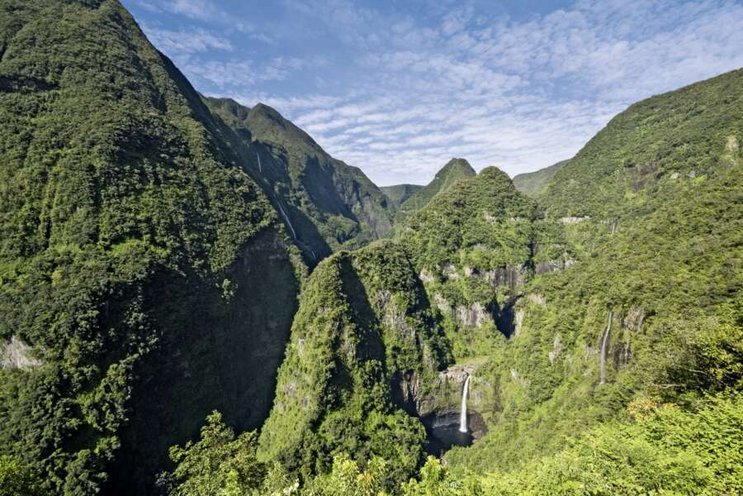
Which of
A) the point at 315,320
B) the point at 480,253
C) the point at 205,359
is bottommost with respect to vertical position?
the point at 205,359

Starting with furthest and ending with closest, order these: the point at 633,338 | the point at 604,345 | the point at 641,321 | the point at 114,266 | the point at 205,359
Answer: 1. the point at 205,359
2. the point at 114,266
3. the point at 604,345
4. the point at 633,338
5. the point at 641,321

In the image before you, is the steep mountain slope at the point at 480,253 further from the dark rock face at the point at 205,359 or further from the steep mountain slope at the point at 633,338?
the dark rock face at the point at 205,359

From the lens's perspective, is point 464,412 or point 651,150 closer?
point 464,412

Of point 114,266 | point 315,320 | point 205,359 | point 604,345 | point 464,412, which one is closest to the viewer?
point 604,345

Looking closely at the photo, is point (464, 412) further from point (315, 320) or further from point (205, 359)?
point (205, 359)

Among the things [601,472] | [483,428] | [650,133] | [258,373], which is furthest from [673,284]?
[650,133]

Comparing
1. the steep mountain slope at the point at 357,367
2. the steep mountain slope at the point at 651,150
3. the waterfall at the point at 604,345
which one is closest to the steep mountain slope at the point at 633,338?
the waterfall at the point at 604,345

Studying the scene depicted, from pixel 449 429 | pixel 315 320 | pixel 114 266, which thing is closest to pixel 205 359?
pixel 315 320
